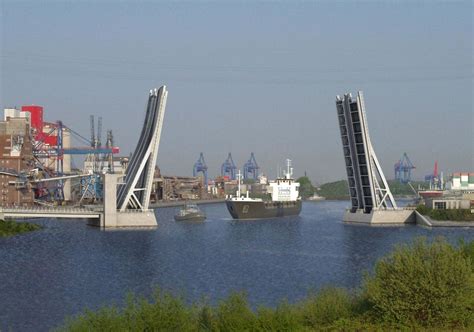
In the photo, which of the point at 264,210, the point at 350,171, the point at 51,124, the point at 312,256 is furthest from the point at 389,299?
the point at 51,124

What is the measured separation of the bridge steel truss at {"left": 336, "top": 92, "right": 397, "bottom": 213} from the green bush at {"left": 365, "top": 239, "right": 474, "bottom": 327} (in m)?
49.0

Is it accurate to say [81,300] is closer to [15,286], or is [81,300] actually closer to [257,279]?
[15,286]

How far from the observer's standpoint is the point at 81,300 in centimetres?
3309

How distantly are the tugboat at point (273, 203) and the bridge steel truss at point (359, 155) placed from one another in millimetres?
18004

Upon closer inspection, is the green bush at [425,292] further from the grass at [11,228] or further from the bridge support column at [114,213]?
the bridge support column at [114,213]

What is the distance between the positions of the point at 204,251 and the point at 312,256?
7.69m

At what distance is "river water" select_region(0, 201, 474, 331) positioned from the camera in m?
33.4

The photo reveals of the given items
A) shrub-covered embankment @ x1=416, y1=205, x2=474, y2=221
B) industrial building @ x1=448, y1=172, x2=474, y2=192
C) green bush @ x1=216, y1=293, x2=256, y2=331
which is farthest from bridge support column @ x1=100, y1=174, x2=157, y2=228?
industrial building @ x1=448, y1=172, x2=474, y2=192

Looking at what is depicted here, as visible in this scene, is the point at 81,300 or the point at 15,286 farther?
the point at 15,286

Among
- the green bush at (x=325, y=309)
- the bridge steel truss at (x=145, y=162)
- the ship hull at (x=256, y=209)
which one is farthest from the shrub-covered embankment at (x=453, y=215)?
the green bush at (x=325, y=309)

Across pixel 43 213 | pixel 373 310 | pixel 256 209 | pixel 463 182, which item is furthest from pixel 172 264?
pixel 463 182

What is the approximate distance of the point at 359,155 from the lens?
74.1 m

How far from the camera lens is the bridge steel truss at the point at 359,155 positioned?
71938mm

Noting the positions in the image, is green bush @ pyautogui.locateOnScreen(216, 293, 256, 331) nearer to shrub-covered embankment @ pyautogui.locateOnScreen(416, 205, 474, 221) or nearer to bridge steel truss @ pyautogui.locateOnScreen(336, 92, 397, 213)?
bridge steel truss @ pyautogui.locateOnScreen(336, 92, 397, 213)
